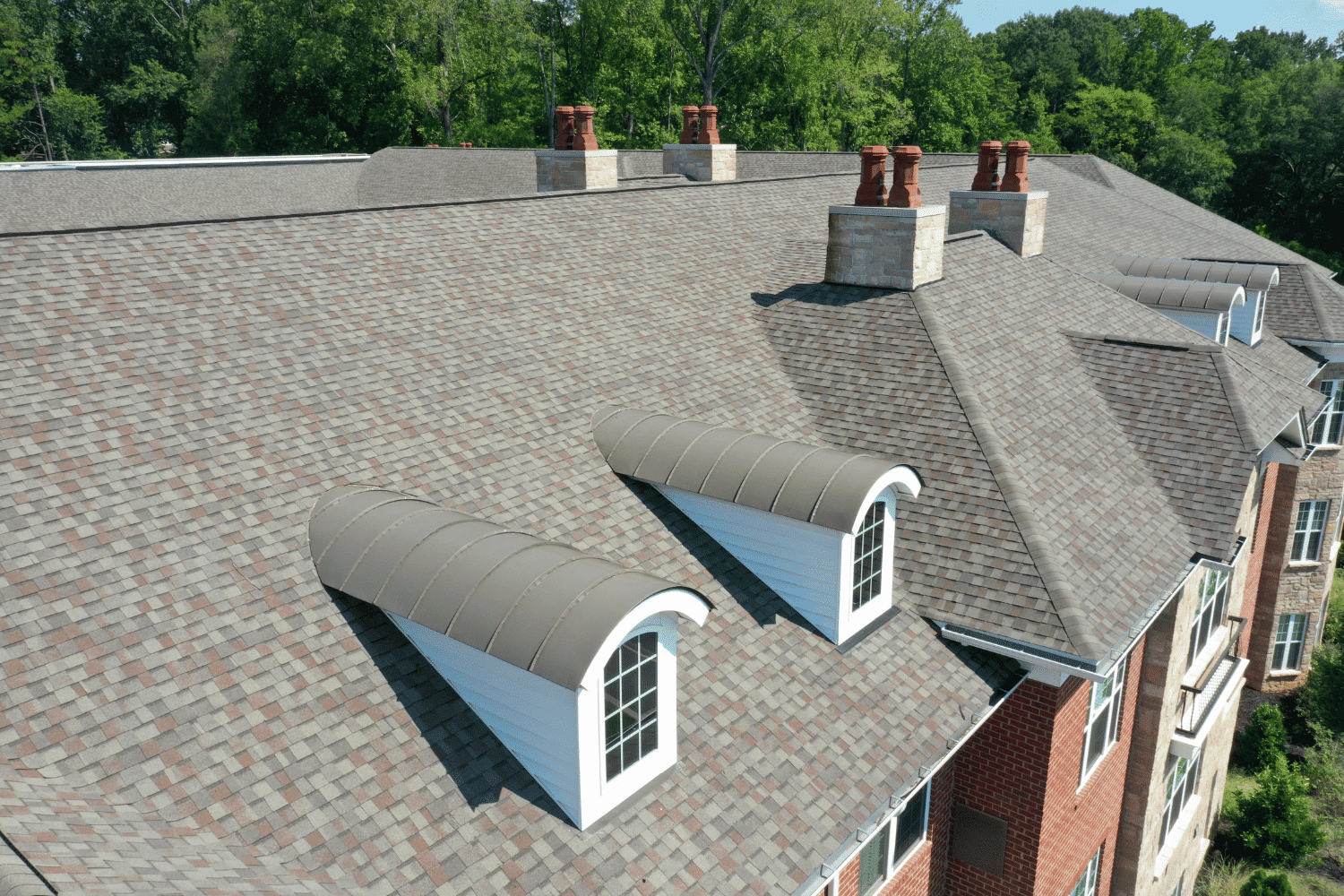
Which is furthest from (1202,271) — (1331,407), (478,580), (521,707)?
(521,707)

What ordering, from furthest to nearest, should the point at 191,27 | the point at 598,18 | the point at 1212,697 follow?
1. the point at 191,27
2. the point at 598,18
3. the point at 1212,697

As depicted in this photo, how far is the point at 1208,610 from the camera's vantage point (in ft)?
57.2

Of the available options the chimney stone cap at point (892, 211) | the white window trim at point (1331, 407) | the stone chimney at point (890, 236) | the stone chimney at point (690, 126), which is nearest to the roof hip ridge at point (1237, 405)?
the stone chimney at point (890, 236)

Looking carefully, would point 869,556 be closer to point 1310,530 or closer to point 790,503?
point 790,503

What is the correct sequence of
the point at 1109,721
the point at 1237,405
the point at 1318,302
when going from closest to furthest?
the point at 1237,405, the point at 1109,721, the point at 1318,302

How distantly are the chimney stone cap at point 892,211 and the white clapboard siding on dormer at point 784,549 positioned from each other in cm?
652

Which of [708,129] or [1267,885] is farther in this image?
[708,129]

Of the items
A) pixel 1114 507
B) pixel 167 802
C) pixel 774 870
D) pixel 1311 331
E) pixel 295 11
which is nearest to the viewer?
pixel 167 802

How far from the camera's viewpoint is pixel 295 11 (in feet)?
236

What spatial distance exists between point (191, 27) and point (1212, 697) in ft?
360

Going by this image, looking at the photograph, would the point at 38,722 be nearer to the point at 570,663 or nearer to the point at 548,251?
the point at 570,663

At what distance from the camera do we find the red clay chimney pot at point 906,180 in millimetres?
14640

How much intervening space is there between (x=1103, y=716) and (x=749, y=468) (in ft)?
23.7

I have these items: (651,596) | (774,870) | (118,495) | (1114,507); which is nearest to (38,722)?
(118,495)
